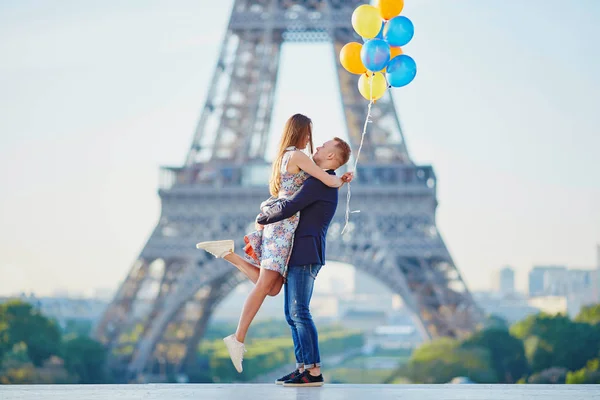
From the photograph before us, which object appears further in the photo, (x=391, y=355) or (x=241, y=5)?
(x=391, y=355)

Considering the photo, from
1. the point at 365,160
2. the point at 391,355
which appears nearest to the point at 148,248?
the point at 365,160

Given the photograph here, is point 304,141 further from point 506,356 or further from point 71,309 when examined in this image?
point 71,309

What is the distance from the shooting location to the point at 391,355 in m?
68.9

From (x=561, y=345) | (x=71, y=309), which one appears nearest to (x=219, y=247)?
(x=561, y=345)

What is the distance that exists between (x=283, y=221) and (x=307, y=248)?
0.85 ft

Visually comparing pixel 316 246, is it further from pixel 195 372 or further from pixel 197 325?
pixel 195 372

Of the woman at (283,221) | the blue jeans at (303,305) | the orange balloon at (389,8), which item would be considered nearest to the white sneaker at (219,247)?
the woman at (283,221)

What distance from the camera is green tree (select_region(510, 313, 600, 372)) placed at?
100 feet

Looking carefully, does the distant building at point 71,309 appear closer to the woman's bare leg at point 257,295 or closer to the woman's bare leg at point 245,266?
the woman's bare leg at point 245,266

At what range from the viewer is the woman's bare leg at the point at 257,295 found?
773 centimetres

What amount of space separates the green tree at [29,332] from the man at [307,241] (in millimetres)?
22870

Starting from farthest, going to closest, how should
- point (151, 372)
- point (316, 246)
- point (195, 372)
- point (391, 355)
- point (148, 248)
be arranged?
point (391, 355) → point (195, 372) → point (151, 372) → point (148, 248) → point (316, 246)

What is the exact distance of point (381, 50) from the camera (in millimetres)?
8547

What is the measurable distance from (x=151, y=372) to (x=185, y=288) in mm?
3503
